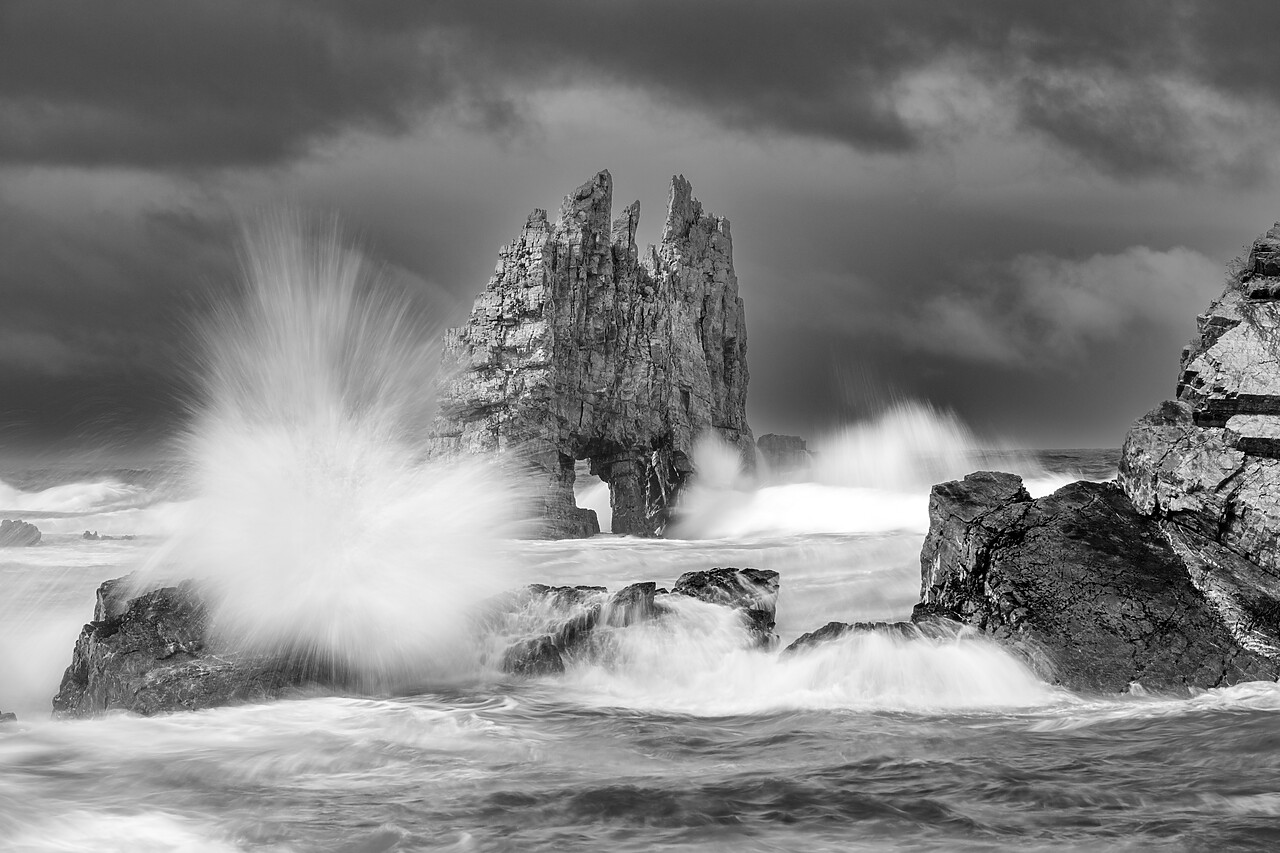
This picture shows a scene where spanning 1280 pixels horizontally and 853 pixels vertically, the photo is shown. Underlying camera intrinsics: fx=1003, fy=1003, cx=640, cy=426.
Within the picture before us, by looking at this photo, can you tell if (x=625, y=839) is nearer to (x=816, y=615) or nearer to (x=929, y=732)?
(x=929, y=732)

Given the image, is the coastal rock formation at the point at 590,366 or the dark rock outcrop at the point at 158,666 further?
the coastal rock formation at the point at 590,366

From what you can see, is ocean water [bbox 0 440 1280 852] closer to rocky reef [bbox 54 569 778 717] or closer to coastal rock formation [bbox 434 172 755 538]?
rocky reef [bbox 54 569 778 717]

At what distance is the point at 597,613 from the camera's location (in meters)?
11.6

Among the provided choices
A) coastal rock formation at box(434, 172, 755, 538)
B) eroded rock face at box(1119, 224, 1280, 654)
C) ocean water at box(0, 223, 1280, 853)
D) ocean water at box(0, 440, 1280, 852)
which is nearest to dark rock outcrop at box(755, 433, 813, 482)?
coastal rock formation at box(434, 172, 755, 538)

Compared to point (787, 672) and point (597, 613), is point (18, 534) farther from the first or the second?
point (787, 672)

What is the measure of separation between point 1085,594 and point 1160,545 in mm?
1250

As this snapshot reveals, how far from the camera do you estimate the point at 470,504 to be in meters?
14.1

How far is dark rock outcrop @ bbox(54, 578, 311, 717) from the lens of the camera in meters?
9.63

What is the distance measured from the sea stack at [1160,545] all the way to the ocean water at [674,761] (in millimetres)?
597

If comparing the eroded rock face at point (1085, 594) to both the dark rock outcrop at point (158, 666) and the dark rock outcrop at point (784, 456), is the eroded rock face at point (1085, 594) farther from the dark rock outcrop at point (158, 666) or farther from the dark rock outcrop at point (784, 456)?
the dark rock outcrop at point (784, 456)

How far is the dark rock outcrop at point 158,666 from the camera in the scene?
9.63 m

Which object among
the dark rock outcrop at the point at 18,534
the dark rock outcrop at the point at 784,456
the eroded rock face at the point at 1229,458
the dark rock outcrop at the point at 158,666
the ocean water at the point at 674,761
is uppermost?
the dark rock outcrop at the point at 784,456

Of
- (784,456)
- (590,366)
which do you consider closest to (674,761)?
(590,366)

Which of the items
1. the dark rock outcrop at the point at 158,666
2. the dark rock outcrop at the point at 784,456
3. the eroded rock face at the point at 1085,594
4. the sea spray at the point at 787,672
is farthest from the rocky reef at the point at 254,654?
the dark rock outcrop at the point at 784,456
